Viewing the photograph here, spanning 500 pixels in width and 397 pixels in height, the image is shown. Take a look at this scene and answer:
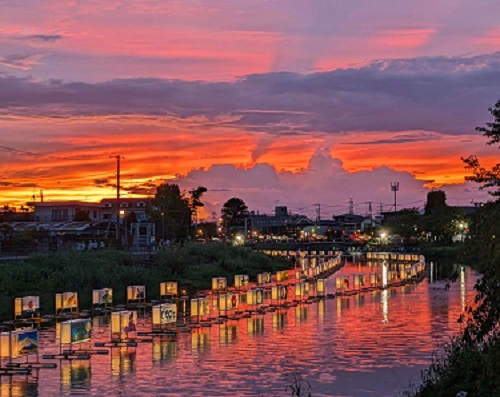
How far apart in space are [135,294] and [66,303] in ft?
24.1

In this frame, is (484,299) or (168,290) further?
(168,290)

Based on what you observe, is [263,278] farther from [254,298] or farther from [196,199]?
[196,199]

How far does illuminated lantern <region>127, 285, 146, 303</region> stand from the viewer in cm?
5694

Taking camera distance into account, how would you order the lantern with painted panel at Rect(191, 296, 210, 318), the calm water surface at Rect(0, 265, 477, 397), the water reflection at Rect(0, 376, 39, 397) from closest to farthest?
the water reflection at Rect(0, 376, 39, 397) < the calm water surface at Rect(0, 265, 477, 397) < the lantern with painted panel at Rect(191, 296, 210, 318)

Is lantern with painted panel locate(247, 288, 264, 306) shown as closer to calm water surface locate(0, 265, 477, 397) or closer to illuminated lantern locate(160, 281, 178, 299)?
calm water surface locate(0, 265, 477, 397)

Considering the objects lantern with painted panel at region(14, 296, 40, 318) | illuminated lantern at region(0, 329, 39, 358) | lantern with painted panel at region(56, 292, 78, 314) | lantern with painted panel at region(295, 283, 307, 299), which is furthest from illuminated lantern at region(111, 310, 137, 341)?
lantern with painted panel at region(295, 283, 307, 299)

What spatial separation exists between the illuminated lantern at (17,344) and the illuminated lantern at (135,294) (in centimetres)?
2437

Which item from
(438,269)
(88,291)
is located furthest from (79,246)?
(438,269)

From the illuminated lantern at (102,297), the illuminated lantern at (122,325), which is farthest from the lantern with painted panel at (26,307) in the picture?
the illuminated lantern at (122,325)

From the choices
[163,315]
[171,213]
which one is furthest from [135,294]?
[171,213]

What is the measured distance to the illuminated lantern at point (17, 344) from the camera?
31.3 metres

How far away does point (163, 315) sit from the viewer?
142 ft

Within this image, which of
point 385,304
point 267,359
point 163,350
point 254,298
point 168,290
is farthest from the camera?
point 168,290

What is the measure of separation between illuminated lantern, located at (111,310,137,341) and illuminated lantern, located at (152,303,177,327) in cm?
275
